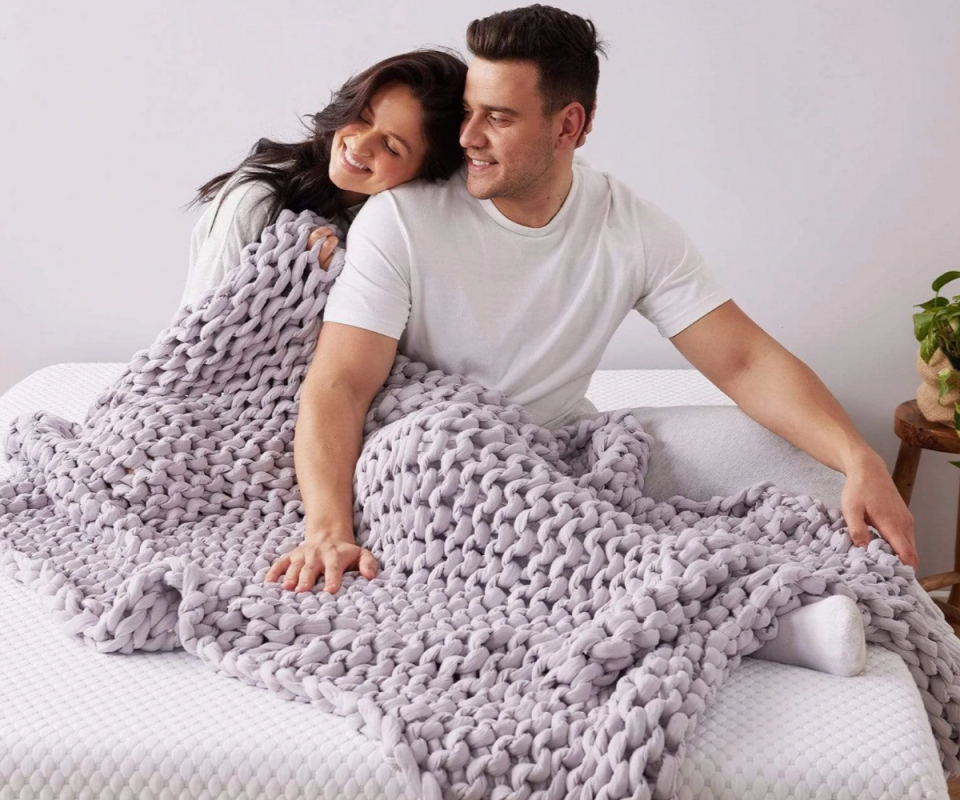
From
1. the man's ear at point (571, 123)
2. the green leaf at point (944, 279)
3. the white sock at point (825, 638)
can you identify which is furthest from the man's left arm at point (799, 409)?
the green leaf at point (944, 279)

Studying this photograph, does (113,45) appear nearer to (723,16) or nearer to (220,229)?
(220,229)

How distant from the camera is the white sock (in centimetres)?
126

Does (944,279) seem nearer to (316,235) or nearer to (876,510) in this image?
(876,510)

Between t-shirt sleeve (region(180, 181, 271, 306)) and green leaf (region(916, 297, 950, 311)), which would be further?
green leaf (region(916, 297, 950, 311))

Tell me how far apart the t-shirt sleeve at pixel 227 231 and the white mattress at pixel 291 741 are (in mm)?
716

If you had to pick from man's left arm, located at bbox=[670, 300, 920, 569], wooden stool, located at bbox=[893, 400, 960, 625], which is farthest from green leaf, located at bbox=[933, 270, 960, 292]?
man's left arm, located at bbox=[670, 300, 920, 569]

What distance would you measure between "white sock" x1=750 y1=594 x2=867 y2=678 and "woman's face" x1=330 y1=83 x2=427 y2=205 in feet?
3.03

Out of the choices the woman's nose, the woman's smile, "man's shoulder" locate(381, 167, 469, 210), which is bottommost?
"man's shoulder" locate(381, 167, 469, 210)

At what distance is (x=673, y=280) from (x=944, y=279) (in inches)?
27.7

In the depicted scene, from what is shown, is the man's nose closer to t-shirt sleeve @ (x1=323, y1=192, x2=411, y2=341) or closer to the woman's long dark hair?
the woman's long dark hair

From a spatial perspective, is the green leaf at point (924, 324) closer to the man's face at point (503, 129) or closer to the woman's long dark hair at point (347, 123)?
the man's face at point (503, 129)

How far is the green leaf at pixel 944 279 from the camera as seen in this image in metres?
2.17

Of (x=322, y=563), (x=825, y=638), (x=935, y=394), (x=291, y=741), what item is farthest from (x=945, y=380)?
(x=291, y=741)

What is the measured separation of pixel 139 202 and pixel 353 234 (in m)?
0.97
